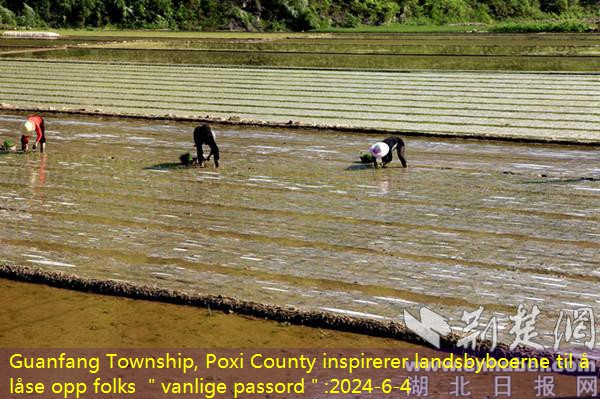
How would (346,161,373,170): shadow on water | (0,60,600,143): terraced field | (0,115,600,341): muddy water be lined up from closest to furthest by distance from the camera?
(0,115,600,341): muddy water < (346,161,373,170): shadow on water < (0,60,600,143): terraced field

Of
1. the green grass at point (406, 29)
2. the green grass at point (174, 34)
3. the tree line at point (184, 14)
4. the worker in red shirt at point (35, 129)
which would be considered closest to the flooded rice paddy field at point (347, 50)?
the green grass at point (174, 34)

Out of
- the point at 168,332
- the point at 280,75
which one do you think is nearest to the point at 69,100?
the point at 280,75

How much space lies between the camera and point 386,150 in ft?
36.5

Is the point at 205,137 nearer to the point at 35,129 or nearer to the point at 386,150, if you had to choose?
the point at 386,150

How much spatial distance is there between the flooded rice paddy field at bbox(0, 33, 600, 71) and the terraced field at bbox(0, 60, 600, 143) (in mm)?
3076

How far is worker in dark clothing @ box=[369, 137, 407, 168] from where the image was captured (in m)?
11.1

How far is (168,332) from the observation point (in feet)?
20.8

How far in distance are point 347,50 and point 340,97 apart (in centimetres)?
1286

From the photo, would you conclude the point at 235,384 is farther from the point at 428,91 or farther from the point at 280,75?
the point at 280,75

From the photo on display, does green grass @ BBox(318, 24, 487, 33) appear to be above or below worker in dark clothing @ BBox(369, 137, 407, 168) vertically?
above

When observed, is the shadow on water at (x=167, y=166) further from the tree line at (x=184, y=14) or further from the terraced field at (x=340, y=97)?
the tree line at (x=184, y=14)

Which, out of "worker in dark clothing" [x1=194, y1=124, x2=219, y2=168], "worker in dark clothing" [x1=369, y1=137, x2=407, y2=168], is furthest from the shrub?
"worker in dark clothing" [x1=369, y1=137, x2=407, y2=168]

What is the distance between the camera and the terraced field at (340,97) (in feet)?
49.0

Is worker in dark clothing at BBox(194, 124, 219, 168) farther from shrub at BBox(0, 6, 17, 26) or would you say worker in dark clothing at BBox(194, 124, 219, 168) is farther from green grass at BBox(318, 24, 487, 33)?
shrub at BBox(0, 6, 17, 26)
